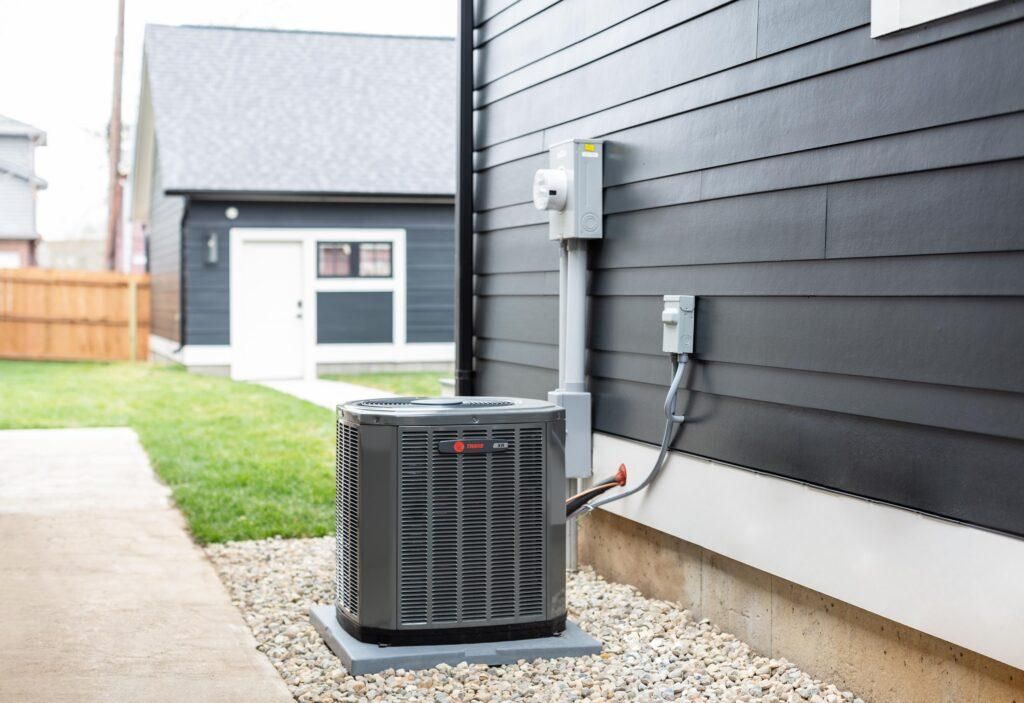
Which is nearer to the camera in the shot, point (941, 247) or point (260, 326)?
point (941, 247)

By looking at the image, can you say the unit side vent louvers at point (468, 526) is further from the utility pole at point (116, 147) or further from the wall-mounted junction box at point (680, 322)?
the utility pole at point (116, 147)

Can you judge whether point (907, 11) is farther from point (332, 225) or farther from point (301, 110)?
point (301, 110)

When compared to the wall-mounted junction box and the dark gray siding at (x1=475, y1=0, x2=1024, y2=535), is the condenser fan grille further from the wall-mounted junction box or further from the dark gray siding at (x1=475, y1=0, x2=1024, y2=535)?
the dark gray siding at (x1=475, y1=0, x2=1024, y2=535)

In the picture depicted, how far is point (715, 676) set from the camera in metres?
3.64

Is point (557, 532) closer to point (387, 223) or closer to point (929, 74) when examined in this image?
point (929, 74)

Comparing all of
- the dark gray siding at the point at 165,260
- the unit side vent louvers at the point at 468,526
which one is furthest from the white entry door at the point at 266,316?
the unit side vent louvers at the point at 468,526

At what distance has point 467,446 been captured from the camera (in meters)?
3.66

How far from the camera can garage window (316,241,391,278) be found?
1633 centimetres

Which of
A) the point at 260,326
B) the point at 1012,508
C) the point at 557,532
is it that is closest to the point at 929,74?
the point at 1012,508

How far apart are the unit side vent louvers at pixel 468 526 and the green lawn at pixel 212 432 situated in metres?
2.43

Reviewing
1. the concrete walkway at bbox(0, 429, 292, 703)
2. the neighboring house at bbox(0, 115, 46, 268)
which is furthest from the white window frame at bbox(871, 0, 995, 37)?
the neighboring house at bbox(0, 115, 46, 268)

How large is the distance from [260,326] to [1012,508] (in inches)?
552

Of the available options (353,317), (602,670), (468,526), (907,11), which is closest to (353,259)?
(353,317)

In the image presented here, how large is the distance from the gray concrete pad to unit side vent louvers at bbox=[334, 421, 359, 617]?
0.43 ft
